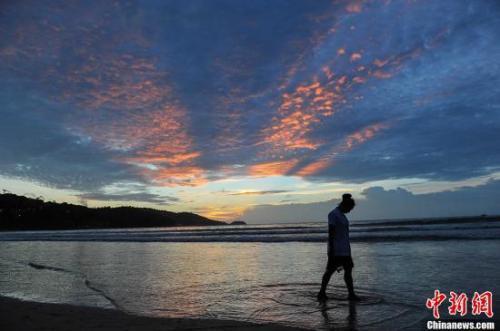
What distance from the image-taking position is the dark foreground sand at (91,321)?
20.8 feet

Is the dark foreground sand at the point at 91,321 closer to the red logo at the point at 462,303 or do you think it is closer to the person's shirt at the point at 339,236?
the person's shirt at the point at 339,236

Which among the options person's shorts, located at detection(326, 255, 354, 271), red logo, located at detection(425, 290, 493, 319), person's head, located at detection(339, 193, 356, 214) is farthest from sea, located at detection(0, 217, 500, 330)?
person's head, located at detection(339, 193, 356, 214)

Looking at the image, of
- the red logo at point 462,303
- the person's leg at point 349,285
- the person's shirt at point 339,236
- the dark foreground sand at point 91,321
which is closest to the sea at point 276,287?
the red logo at point 462,303

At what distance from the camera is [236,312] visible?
7570 millimetres

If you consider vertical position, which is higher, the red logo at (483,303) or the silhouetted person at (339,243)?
the silhouetted person at (339,243)

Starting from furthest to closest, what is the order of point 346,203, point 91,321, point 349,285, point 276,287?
point 276,287 < point 346,203 < point 349,285 < point 91,321

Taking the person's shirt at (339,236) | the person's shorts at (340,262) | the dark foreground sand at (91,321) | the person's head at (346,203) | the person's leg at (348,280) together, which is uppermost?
the person's head at (346,203)

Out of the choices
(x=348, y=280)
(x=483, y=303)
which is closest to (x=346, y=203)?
(x=348, y=280)

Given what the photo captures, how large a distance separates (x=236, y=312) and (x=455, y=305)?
13.4 feet

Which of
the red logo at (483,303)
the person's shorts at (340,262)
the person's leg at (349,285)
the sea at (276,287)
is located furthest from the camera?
the person's shorts at (340,262)

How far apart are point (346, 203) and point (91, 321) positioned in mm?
5353

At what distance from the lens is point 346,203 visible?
869 cm

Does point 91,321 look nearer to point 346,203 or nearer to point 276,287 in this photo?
point 276,287

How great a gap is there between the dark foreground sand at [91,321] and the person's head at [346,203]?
3269 mm
